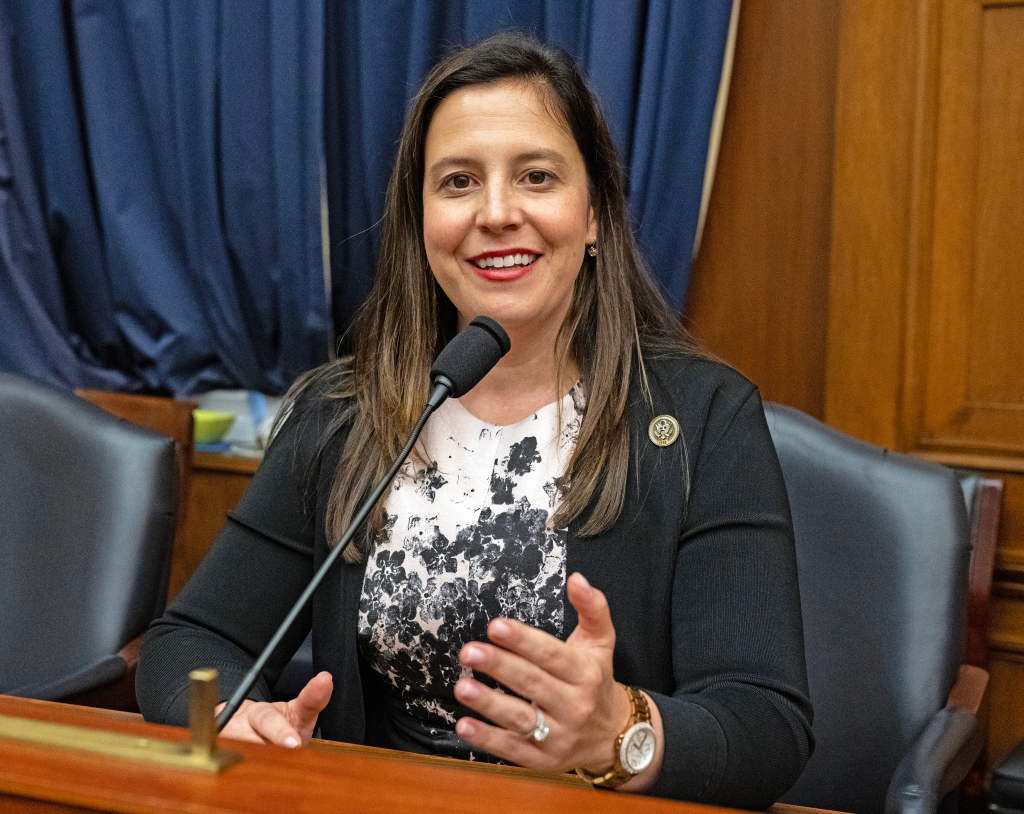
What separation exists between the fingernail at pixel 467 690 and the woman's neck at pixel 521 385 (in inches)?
29.0

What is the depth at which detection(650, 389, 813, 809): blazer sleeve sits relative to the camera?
1.07 metres

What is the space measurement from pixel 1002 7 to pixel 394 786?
5.76ft

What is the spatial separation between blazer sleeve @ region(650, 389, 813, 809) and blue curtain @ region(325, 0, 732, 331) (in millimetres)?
766

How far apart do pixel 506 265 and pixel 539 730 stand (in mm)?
729

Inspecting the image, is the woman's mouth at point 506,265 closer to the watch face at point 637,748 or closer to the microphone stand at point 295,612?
the microphone stand at point 295,612

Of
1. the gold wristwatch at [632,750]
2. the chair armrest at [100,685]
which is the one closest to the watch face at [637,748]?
the gold wristwatch at [632,750]

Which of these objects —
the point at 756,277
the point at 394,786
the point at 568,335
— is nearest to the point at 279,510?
the point at 568,335

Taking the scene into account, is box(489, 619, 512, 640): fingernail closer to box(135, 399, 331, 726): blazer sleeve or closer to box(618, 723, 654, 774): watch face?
box(618, 723, 654, 774): watch face

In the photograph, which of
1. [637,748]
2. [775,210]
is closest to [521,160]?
[637,748]

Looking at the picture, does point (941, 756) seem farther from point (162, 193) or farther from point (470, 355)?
point (162, 193)

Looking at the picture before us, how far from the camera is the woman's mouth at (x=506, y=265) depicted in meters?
1.43

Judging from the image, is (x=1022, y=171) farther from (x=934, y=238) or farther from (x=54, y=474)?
(x=54, y=474)

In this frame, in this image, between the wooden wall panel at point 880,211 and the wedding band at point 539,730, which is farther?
the wooden wall panel at point 880,211

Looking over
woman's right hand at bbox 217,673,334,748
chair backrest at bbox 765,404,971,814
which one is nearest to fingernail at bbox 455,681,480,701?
woman's right hand at bbox 217,673,334,748
